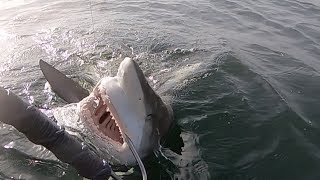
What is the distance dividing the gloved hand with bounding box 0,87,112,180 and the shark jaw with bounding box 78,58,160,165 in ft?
2.55

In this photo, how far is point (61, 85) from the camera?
5.27 meters

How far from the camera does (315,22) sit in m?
9.23

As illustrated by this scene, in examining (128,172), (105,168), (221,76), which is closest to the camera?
(105,168)

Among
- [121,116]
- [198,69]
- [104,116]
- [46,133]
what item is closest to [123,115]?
[121,116]

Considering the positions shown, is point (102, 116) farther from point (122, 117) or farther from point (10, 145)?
point (10, 145)

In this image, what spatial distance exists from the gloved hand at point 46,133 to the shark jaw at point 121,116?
0.78 meters

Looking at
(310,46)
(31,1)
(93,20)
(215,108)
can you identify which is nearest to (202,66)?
(215,108)

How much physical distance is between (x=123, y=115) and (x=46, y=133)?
106 cm

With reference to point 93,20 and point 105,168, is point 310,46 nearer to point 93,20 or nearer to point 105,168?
point 93,20

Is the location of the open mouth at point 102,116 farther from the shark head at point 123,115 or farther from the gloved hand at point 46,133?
the gloved hand at point 46,133

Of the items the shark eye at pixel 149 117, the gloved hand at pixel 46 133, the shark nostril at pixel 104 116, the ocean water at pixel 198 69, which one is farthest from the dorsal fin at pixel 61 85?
the gloved hand at pixel 46 133

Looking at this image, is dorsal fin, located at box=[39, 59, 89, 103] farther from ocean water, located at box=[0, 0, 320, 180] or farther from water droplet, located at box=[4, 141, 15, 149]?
water droplet, located at box=[4, 141, 15, 149]

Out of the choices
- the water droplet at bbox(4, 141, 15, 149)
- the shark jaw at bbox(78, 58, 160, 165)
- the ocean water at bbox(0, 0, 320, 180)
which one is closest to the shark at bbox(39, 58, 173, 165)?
the shark jaw at bbox(78, 58, 160, 165)

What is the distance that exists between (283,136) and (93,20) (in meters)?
5.58
